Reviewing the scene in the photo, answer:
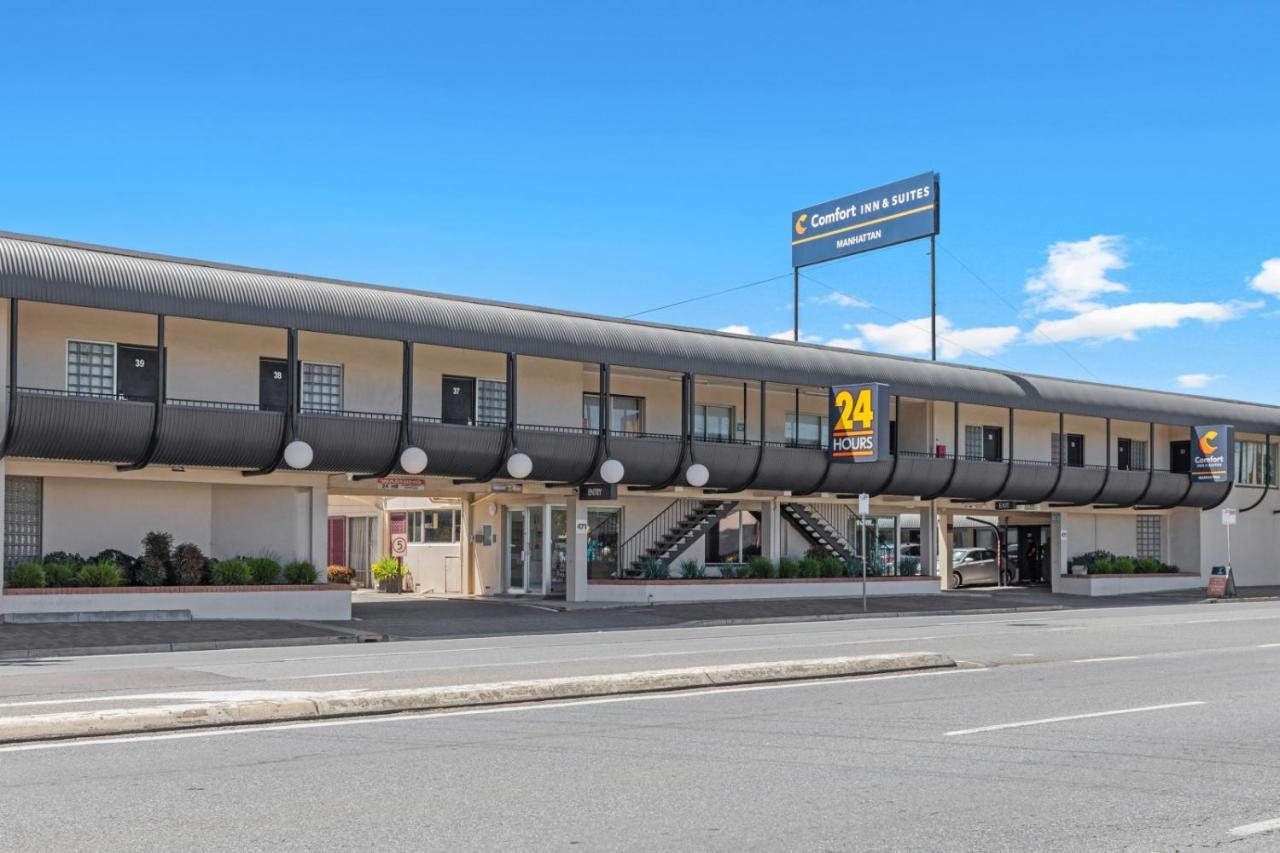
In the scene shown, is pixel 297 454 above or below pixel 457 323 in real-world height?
below

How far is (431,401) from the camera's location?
31.8 m

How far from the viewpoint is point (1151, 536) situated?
50.5m

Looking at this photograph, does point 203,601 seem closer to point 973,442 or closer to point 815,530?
point 815,530

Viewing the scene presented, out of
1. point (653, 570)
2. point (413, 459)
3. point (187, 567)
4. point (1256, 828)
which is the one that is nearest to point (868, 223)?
point (653, 570)

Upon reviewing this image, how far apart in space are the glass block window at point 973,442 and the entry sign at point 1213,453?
354 inches

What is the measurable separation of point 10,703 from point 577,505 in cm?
2181

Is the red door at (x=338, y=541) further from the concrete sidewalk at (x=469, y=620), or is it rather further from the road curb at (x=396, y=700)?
the road curb at (x=396, y=700)

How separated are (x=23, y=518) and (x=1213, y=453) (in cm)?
3771

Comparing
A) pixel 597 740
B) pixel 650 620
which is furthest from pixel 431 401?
pixel 597 740

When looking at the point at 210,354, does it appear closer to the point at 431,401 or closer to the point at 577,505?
the point at 431,401

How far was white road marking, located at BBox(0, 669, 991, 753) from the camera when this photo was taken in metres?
10.5

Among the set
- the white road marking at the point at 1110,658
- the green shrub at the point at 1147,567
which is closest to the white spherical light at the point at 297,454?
the white road marking at the point at 1110,658

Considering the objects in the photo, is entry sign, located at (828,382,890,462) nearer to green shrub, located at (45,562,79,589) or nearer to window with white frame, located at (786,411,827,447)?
window with white frame, located at (786,411,827,447)

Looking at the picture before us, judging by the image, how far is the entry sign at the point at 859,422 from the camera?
36.7 metres
